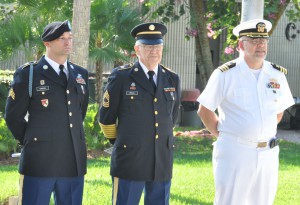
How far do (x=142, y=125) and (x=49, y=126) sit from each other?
2.55ft

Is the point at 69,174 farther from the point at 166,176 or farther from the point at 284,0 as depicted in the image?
the point at 284,0

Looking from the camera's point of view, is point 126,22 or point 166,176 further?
point 126,22

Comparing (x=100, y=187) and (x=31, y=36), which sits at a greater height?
(x=31, y=36)

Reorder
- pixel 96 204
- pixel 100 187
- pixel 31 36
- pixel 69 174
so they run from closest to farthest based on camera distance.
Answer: pixel 69 174 → pixel 96 204 → pixel 100 187 → pixel 31 36

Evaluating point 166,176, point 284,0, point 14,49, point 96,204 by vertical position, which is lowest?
point 96,204

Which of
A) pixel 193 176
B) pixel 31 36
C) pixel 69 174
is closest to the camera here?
pixel 69 174

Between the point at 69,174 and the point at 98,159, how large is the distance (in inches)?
238

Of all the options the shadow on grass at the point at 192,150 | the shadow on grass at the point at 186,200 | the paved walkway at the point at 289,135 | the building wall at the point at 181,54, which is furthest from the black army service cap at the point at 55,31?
the building wall at the point at 181,54

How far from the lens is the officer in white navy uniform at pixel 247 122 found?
18.0 ft

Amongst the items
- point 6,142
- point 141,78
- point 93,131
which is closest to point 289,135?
point 93,131

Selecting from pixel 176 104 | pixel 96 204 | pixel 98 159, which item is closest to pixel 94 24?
pixel 98 159

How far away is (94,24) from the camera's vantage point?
1320cm

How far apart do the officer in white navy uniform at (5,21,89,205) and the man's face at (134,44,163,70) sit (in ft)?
2.06

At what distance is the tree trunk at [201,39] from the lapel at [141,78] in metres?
9.86
